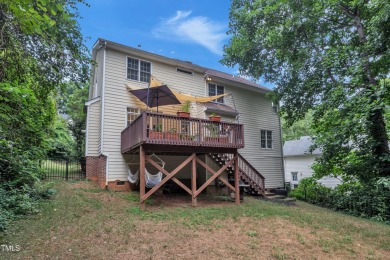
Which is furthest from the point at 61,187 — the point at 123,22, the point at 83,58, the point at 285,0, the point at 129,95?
the point at 285,0

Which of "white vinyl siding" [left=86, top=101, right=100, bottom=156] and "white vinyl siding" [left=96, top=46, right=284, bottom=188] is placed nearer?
"white vinyl siding" [left=96, top=46, right=284, bottom=188]

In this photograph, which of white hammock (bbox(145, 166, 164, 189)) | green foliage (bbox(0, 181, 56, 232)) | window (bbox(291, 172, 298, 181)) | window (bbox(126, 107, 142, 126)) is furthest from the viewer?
window (bbox(291, 172, 298, 181))

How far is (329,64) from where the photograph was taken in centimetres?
1052

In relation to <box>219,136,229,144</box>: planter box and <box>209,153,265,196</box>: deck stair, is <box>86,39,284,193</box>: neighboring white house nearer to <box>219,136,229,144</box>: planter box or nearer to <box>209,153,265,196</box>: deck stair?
<box>209,153,265,196</box>: deck stair

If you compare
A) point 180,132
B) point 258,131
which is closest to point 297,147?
point 258,131

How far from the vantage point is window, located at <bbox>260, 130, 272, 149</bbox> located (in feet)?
51.8

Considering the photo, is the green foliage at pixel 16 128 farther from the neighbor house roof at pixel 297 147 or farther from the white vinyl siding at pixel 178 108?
the neighbor house roof at pixel 297 147

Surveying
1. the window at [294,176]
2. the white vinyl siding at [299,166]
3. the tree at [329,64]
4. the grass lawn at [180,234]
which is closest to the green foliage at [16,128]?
the grass lawn at [180,234]

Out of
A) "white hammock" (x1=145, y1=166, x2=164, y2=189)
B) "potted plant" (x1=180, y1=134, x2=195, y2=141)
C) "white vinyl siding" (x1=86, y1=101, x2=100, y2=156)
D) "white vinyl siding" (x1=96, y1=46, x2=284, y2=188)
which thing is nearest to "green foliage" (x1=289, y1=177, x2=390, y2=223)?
"white vinyl siding" (x1=96, y1=46, x2=284, y2=188)

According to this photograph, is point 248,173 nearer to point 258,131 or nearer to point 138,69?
point 258,131

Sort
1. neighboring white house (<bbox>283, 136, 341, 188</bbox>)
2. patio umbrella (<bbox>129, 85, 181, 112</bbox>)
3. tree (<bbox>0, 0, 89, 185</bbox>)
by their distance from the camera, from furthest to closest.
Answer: neighboring white house (<bbox>283, 136, 341, 188</bbox>) → patio umbrella (<bbox>129, 85, 181, 112</bbox>) → tree (<bbox>0, 0, 89, 185</bbox>)

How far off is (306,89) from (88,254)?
12024 millimetres

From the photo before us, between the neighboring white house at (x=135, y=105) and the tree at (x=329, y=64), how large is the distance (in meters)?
2.09

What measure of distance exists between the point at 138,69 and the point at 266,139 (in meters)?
9.22
